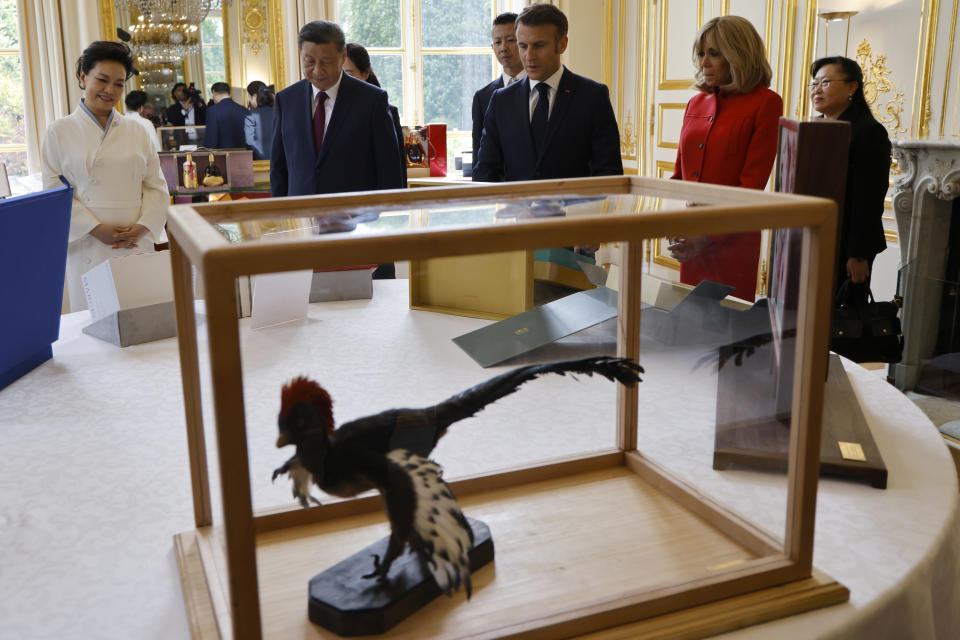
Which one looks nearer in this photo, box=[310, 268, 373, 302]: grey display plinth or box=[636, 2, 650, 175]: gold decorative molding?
box=[310, 268, 373, 302]: grey display plinth

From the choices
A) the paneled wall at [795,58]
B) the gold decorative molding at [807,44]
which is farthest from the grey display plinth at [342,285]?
the gold decorative molding at [807,44]

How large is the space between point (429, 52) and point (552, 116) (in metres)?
4.07

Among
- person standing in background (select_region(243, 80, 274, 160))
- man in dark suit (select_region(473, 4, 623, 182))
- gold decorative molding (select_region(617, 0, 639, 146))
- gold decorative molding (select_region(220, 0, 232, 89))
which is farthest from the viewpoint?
gold decorative molding (select_region(617, 0, 639, 146))

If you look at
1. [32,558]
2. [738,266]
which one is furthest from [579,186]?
[32,558]

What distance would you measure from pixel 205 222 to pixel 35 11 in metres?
5.35

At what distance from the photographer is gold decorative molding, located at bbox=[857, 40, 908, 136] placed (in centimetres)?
360

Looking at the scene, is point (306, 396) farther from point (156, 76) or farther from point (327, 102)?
point (156, 76)

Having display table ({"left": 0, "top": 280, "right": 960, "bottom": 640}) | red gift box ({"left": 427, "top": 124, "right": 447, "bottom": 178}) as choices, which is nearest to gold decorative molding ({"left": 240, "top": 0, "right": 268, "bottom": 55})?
red gift box ({"left": 427, "top": 124, "right": 447, "bottom": 178})

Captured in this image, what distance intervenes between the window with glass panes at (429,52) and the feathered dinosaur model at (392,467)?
5.91 metres

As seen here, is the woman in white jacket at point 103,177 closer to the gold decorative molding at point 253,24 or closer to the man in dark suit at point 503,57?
the man in dark suit at point 503,57

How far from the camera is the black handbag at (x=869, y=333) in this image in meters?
1.90

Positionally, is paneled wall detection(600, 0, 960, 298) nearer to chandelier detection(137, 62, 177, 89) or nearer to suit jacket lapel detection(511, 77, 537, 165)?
suit jacket lapel detection(511, 77, 537, 165)

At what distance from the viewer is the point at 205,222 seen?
2.02ft

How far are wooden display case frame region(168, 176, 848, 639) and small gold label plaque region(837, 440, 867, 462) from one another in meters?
0.21
